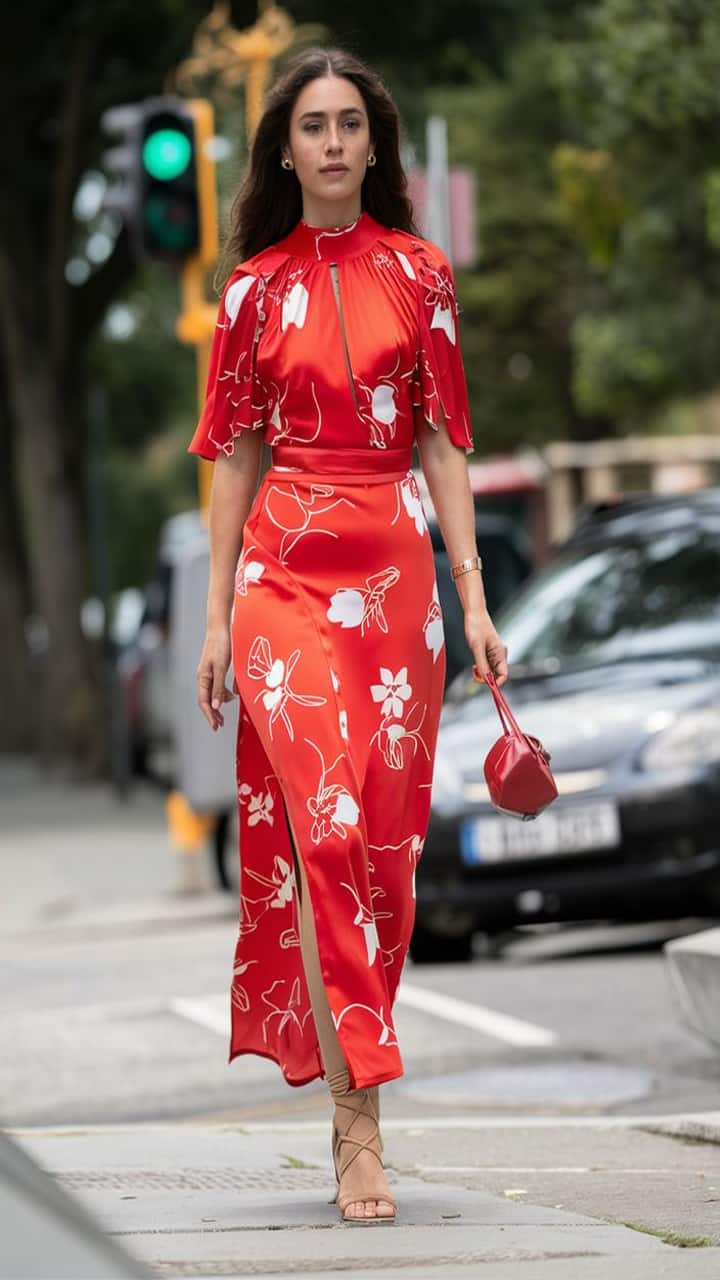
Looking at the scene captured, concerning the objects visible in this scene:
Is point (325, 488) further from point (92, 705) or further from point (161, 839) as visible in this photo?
point (92, 705)

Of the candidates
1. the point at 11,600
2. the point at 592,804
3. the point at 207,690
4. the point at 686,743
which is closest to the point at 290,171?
the point at 207,690

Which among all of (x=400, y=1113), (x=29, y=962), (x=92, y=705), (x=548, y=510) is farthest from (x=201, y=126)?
(x=548, y=510)

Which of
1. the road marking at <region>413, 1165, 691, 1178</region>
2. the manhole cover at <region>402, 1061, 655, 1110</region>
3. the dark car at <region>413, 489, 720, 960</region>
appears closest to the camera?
the road marking at <region>413, 1165, 691, 1178</region>

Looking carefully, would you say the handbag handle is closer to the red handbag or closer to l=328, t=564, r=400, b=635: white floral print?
the red handbag

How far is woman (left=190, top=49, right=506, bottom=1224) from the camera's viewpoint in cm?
443

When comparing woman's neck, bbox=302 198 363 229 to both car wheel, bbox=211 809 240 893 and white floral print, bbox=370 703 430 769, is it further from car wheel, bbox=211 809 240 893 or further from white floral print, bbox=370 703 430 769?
car wheel, bbox=211 809 240 893

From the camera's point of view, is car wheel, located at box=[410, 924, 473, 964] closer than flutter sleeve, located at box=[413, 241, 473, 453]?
No

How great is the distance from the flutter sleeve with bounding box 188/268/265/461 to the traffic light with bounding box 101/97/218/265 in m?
9.16

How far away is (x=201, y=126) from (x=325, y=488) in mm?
9693

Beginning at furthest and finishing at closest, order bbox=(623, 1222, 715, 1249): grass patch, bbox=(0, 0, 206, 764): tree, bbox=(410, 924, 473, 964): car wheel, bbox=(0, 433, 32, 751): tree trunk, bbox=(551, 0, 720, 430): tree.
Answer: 1. bbox=(0, 433, 32, 751): tree trunk
2. bbox=(0, 0, 206, 764): tree
3. bbox=(551, 0, 720, 430): tree
4. bbox=(410, 924, 473, 964): car wheel
5. bbox=(623, 1222, 715, 1249): grass patch

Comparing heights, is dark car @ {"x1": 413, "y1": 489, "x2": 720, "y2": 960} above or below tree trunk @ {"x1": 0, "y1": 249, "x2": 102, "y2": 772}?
above

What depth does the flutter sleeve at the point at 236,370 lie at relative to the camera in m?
4.59

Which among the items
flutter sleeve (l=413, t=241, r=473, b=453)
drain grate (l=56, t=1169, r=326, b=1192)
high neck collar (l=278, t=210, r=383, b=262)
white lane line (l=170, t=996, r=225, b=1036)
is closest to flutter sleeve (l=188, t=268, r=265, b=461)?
high neck collar (l=278, t=210, r=383, b=262)

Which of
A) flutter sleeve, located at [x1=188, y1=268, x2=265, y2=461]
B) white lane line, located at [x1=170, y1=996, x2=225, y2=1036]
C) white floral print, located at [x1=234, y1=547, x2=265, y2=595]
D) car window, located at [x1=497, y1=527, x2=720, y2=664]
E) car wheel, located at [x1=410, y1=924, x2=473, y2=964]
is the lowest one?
car wheel, located at [x1=410, y1=924, x2=473, y2=964]
